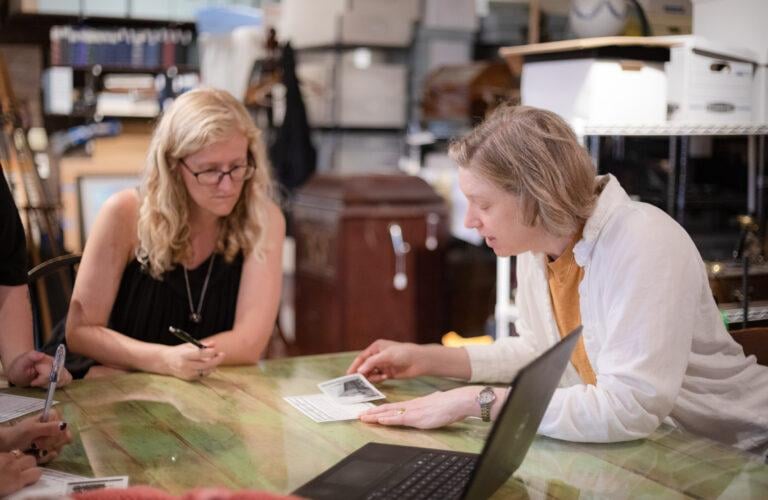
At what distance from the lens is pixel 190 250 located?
2717 millimetres

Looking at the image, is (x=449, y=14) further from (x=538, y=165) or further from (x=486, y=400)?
(x=486, y=400)

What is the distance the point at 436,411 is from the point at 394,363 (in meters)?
0.37

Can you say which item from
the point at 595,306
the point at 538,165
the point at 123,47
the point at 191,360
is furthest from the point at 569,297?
the point at 123,47

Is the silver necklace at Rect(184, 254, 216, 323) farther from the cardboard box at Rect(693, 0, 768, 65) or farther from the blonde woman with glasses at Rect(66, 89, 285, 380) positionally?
the cardboard box at Rect(693, 0, 768, 65)

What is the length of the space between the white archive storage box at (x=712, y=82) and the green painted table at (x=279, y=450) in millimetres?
1461

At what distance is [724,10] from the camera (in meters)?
2.91

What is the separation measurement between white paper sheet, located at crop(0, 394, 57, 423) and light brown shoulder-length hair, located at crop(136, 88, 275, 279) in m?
0.64

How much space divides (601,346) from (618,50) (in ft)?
4.74

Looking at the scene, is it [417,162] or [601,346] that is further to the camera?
[417,162]

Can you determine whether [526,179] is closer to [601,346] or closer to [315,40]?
[601,346]

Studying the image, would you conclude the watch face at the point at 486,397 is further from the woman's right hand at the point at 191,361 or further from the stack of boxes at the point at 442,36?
the stack of boxes at the point at 442,36

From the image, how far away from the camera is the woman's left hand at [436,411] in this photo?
72.6 inches

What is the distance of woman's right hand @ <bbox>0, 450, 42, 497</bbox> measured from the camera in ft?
4.95

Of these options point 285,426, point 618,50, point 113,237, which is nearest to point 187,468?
point 285,426
